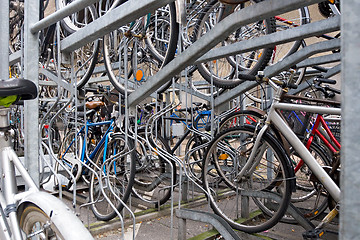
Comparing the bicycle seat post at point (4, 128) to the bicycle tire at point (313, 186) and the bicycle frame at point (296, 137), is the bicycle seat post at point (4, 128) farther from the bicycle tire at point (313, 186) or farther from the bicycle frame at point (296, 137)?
the bicycle tire at point (313, 186)

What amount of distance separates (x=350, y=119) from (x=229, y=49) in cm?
162

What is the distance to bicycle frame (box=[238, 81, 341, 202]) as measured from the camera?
1.84 meters

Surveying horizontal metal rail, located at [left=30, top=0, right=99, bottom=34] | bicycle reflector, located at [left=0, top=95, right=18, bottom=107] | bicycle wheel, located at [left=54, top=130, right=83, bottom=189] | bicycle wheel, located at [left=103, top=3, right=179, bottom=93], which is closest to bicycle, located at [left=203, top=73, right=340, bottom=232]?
bicycle wheel, located at [left=103, top=3, right=179, bottom=93]

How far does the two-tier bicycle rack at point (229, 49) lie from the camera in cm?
46

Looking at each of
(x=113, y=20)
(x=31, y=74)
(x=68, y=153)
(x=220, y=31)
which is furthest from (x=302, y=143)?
(x=68, y=153)

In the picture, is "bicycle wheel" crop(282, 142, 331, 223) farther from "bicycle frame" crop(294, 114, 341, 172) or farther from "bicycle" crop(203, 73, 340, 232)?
"bicycle" crop(203, 73, 340, 232)

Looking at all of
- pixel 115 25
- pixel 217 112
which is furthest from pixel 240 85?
pixel 115 25

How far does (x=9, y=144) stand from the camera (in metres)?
1.49

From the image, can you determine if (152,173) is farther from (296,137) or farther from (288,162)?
(296,137)

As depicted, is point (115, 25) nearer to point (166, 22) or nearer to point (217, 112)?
point (166, 22)

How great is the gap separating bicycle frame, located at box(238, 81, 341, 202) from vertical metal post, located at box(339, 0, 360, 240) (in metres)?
1.47

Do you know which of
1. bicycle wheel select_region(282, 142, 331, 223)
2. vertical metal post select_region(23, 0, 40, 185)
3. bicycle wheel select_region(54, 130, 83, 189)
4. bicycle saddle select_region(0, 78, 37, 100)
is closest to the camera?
bicycle saddle select_region(0, 78, 37, 100)

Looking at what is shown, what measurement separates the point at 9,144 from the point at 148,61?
2193mm

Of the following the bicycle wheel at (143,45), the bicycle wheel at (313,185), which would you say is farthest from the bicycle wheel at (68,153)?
the bicycle wheel at (313,185)
